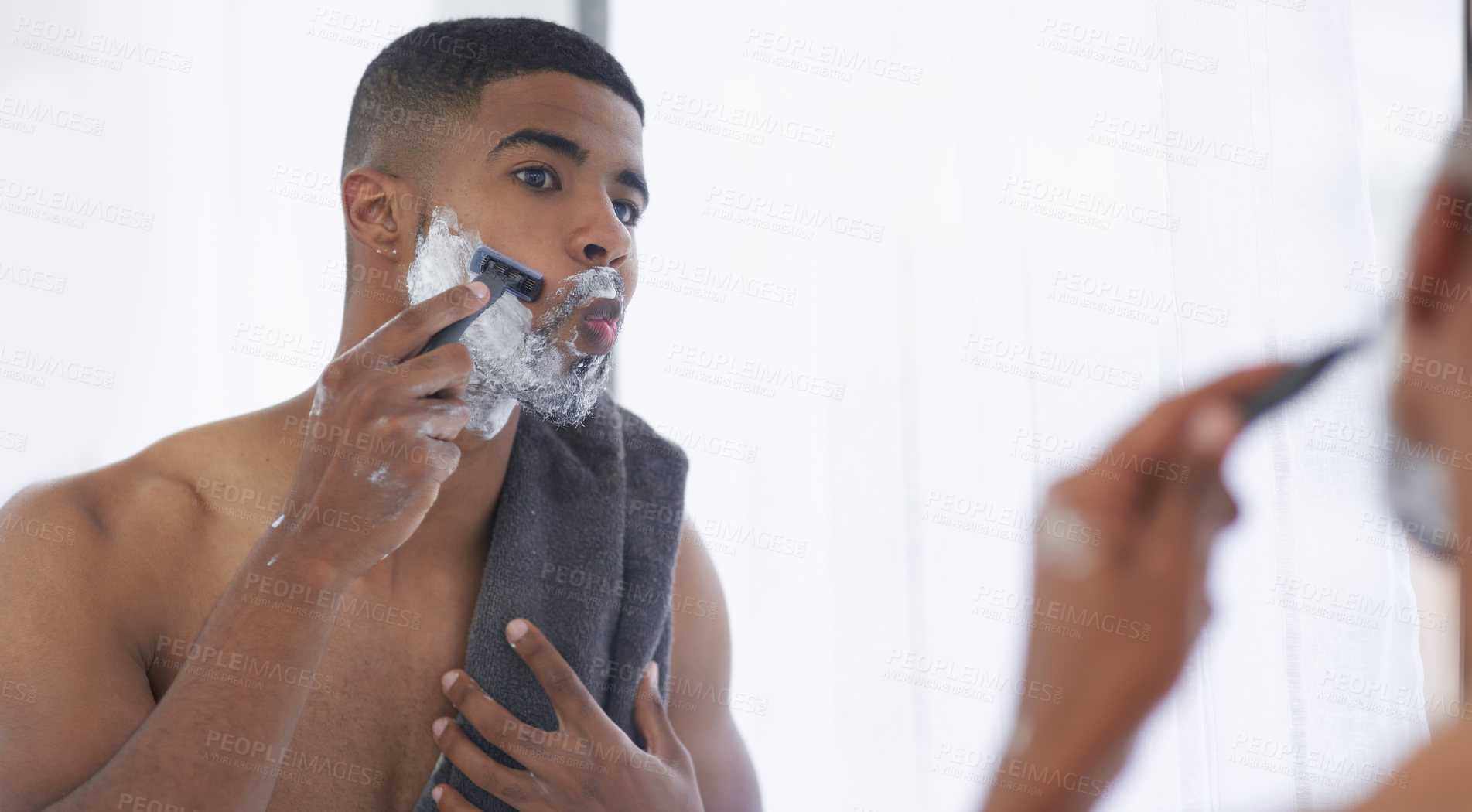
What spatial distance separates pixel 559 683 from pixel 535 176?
1.48 ft

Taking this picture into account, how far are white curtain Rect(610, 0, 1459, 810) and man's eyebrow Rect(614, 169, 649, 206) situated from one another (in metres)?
0.39

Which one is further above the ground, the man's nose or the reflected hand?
the reflected hand

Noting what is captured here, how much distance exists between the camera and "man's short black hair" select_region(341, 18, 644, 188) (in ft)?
2.90

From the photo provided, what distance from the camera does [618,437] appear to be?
40.0 inches

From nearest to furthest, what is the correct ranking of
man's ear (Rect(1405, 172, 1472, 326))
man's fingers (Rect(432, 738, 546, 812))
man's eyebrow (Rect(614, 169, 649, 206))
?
man's ear (Rect(1405, 172, 1472, 326)) → man's fingers (Rect(432, 738, 546, 812)) → man's eyebrow (Rect(614, 169, 649, 206))

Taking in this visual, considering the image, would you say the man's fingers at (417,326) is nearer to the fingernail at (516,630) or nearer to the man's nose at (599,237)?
the man's nose at (599,237)

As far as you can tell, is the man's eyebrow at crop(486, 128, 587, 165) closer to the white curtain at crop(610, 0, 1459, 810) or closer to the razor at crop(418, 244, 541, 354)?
the razor at crop(418, 244, 541, 354)

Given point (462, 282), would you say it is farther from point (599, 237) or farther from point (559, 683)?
point (559, 683)

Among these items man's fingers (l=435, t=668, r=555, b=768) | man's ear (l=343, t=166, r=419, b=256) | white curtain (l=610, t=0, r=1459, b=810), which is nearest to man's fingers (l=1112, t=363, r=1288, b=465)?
white curtain (l=610, t=0, r=1459, b=810)

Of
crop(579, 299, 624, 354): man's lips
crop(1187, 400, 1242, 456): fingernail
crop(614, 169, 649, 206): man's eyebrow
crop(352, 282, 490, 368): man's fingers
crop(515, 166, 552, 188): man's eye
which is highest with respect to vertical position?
crop(1187, 400, 1242, 456): fingernail

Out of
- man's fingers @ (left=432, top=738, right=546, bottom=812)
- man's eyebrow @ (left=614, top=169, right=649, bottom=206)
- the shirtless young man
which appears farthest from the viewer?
man's eyebrow @ (left=614, top=169, right=649, bottom=206)

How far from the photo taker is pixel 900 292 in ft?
3.81

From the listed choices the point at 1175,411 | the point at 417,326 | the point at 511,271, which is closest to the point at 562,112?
the point at 511,271

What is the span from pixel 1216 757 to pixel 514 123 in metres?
0.86
